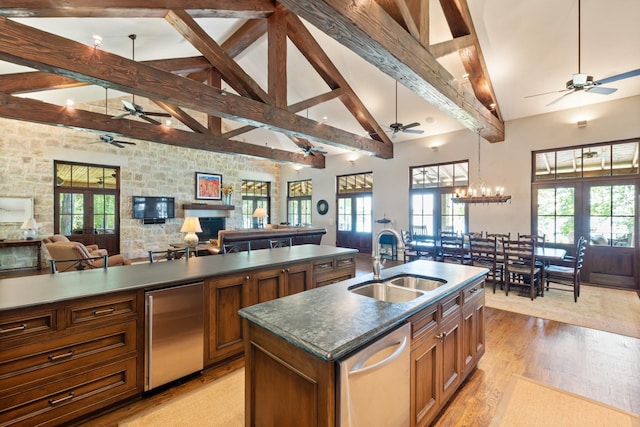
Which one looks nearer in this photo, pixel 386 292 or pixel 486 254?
pixel 386 292

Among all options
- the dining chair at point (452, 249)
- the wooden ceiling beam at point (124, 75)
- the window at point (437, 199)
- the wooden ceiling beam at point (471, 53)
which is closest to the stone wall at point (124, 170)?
the wooden ceiling beam at point (124, 75)

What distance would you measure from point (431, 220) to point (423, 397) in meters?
6.33

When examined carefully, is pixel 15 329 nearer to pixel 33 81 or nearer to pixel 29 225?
pixel 33 81

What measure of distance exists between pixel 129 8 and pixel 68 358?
386 centimetres

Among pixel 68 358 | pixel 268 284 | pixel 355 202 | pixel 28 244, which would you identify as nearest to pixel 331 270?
pixel 268 284

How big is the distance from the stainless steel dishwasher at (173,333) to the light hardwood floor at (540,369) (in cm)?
17

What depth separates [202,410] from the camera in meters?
2.02

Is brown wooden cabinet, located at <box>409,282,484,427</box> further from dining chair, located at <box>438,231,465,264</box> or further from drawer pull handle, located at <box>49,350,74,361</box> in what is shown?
dining chair, located at <box>438,231,465,264</box>

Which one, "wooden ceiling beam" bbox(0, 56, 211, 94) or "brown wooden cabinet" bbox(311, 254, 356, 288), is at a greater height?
"wooden ceiling beam" bbox(0, 56, 211, 94)

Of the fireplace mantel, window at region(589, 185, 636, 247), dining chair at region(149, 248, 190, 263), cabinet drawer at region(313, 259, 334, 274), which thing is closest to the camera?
dining chair at region(149, 248, 190, 263)

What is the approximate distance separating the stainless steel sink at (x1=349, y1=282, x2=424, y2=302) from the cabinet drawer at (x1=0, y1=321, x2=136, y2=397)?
1.72 meters

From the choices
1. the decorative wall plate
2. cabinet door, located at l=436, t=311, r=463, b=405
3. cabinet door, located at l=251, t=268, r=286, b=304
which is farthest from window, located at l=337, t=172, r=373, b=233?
cabinet door, located at l=436, t=311, r=463, b=405

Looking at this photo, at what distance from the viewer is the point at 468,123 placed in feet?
15.9

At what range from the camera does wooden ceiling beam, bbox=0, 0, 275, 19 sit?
2.46 m
